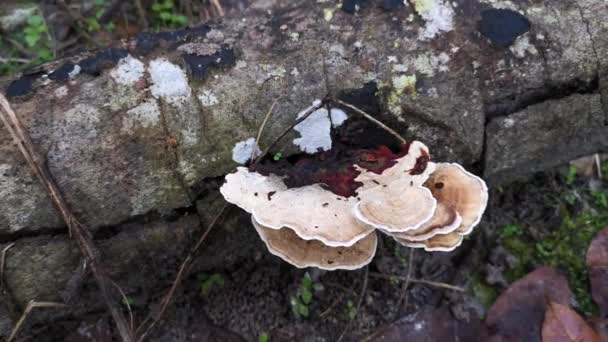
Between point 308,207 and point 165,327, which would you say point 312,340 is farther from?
point 308,207

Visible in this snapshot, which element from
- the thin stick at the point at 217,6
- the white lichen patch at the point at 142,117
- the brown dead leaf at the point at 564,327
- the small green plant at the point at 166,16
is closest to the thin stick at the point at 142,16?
the small green plant at the point at 166,16

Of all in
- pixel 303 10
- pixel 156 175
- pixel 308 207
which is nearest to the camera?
pixel 308 207

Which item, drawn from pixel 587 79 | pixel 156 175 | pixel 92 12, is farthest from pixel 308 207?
pixel 92 12

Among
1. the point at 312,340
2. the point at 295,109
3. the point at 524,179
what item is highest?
the point at 295,109

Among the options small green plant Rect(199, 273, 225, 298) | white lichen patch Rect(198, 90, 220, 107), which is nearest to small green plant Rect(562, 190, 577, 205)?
small green plant Rect(199, 273, 225, 298)

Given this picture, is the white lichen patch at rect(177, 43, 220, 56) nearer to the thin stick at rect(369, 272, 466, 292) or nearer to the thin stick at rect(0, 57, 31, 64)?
the thin stick at rect(369, 272, 466, 292)

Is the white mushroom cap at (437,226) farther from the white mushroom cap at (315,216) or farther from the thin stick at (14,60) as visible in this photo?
the thin stick at (14,60)
